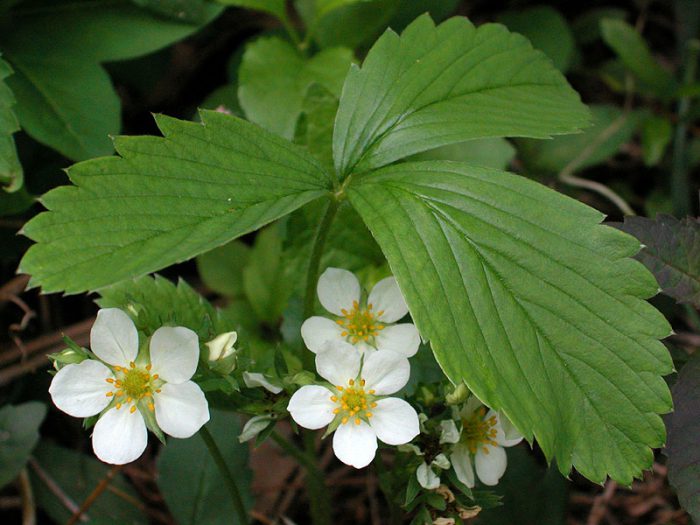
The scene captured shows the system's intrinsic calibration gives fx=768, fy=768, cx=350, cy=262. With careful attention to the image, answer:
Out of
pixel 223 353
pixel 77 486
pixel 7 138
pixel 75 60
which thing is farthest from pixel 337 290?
pixel 75 60

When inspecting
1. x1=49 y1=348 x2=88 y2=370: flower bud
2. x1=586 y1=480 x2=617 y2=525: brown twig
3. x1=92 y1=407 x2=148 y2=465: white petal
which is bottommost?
x1=586 y1=480 x2=617 y2=525: brown twig

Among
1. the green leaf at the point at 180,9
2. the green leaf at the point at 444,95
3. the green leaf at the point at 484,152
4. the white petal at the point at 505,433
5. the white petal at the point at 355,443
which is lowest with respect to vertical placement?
the white petal at the point at 505,433

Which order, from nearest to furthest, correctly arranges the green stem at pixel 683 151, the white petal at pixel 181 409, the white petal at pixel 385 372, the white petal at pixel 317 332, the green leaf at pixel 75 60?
the white petal at pixel 181 409 < the white petal at pixel 385 372 < the white petal at pixel 317 332 < the green leaf at pixel 75 60 < the green stem at pixel 683 151

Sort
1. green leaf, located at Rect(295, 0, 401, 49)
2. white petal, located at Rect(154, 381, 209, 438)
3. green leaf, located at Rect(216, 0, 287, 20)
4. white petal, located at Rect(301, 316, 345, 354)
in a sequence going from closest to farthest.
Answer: white petal, located at Rect(154, 381, 209, 438) < white petal, located at Rect(301, 316, 345, 354) < green leaf, located at Rect(216, 0, 287, 20) < green leaf, located at Rect(295, 0, 401, 49)

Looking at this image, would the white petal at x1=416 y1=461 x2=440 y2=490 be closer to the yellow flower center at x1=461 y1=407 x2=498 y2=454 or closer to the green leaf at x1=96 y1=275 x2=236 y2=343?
the yellow flower center at x1=461 y1=407 x2=498 y2=454

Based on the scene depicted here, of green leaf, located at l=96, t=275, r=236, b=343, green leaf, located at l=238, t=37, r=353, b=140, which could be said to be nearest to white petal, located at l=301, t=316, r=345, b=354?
green leaf, located at l=96, t=275, r=236, b=343

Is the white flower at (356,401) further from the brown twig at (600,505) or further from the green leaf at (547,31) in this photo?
the green leaf at (547,31)

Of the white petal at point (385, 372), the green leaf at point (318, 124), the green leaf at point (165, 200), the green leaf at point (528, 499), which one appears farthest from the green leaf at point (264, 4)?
the green leaf at point (528, 499)
